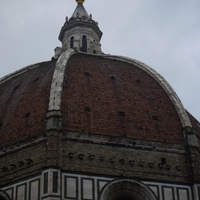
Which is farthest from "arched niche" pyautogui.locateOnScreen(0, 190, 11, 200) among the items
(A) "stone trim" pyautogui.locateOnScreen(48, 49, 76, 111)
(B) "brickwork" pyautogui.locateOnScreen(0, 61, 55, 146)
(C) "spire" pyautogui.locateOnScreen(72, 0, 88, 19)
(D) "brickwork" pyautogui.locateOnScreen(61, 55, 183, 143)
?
(C) "spire" pyautogui.locateOnScreen(72, 0, 88, 19)

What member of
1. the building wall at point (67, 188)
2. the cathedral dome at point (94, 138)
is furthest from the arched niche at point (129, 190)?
the building wall at point (67, 188)

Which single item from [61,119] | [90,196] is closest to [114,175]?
[90,196]

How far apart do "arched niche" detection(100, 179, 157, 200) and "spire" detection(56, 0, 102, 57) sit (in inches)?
561

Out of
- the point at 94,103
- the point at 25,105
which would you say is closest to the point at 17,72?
the point at 25,105

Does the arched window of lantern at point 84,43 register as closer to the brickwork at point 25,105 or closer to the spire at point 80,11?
the spire at point 80,11

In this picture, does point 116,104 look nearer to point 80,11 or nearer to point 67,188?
point 67,188

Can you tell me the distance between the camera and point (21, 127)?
2917 cm

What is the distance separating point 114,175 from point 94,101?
4280mm

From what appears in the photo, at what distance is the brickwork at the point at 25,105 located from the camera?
94.6 ft

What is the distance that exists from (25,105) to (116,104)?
449cm

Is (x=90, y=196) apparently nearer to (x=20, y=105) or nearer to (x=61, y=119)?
(x=61, y=119)

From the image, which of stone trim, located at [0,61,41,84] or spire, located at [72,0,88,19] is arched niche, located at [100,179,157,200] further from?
spire, located at [72,0,88,19]

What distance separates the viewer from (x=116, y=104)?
1191 inches

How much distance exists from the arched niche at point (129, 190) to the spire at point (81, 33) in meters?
14.3
